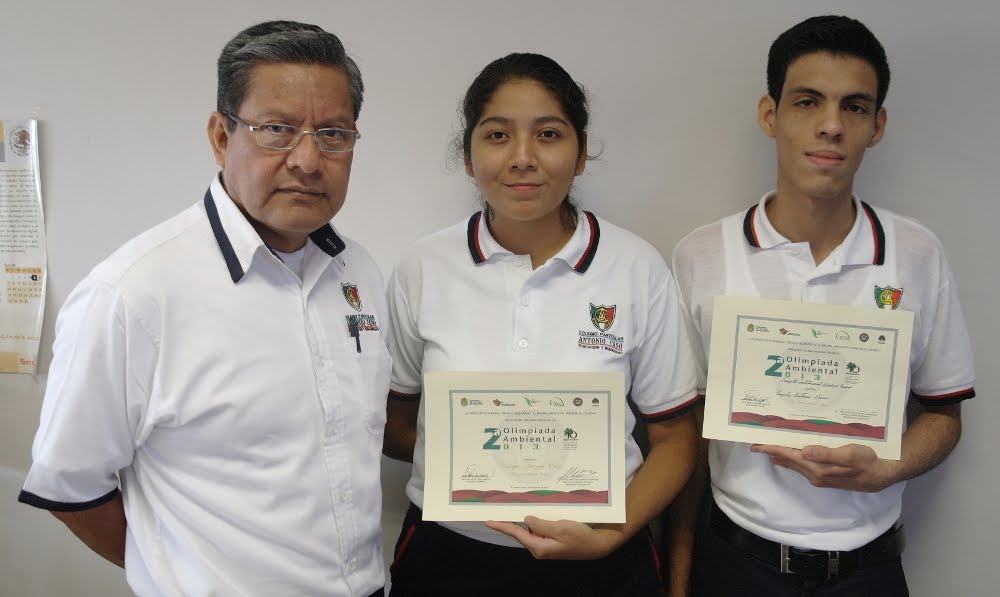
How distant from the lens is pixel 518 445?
57.8 inches

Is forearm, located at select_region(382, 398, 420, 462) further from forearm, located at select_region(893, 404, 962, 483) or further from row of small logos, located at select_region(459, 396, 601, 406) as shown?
forearm, located at select_region(893, 404, 962, 483)

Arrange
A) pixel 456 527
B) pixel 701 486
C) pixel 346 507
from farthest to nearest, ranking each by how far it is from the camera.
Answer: pixel 701 486 → pixel 456 527 → pixel 346 507

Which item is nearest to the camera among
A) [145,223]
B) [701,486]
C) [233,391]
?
[233,391]

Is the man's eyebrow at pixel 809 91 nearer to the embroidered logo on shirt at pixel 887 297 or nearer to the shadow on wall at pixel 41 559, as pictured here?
the embroidered logo on shirt at pixel 887 297

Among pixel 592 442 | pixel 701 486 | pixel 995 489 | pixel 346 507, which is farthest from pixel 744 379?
pixel 995 489

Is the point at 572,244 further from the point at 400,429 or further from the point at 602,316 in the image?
the point at 400,429

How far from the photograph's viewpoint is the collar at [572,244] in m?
1.60

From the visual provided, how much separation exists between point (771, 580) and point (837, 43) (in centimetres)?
129

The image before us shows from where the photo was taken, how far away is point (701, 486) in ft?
6.22

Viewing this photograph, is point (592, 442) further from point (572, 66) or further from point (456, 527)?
point (572, 66)

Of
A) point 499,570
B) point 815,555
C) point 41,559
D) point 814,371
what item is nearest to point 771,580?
point 815,555

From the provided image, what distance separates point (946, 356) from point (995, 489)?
0.60 meters

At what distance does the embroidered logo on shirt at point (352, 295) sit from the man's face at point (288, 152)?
211 mm

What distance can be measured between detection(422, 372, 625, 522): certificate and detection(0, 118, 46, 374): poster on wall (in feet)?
5.44
